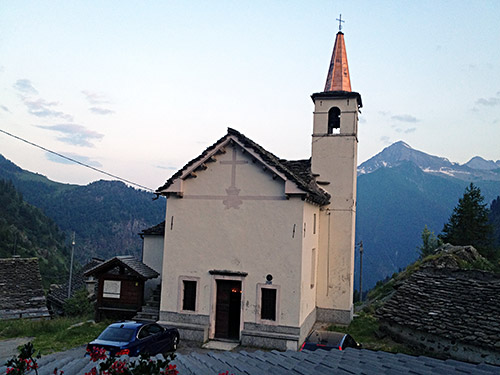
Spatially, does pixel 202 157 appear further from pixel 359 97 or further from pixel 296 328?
pixel 359 97

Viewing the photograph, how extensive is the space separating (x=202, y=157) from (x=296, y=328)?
26.7 feet

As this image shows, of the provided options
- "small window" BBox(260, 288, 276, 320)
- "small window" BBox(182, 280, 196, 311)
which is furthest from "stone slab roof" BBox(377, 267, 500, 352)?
"small window" BBox(182, 280, 196, 311)

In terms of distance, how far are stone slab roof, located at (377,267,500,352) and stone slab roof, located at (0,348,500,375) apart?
274 inches

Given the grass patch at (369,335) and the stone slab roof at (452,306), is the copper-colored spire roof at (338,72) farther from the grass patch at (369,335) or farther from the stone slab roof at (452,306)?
the grass patch at (369,335)

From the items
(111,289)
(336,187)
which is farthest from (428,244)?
(111,289)

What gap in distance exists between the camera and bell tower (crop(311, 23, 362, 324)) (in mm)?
20328

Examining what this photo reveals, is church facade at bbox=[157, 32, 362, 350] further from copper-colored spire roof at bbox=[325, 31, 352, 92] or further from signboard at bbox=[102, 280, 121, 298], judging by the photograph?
copper-colored spire roof at bbox=[325, 31, 352, 92]

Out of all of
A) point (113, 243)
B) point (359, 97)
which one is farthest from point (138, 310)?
point (113, 243)

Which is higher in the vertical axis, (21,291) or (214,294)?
(214,294)

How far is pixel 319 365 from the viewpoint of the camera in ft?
25.0

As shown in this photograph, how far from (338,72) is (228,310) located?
46.5ft

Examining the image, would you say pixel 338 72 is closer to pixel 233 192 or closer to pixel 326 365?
pixel 233 192

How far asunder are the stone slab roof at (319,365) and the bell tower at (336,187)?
1060 cm

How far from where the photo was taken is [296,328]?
15703mm
